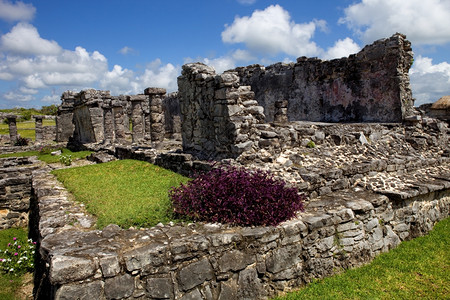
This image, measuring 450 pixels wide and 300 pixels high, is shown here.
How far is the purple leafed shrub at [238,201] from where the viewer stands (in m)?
4.98

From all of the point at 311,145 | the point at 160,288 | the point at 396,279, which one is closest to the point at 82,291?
the point at 160,288

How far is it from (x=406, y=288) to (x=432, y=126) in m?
7.29

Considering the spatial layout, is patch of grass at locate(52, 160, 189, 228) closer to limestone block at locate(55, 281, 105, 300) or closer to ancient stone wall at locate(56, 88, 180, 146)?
limestone block at locate(55, 281, 105, 300)

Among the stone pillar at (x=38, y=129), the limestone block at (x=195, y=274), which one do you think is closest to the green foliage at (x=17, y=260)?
the limestone block at (x=195, y=274)

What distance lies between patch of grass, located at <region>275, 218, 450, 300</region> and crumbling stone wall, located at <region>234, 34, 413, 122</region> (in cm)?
585

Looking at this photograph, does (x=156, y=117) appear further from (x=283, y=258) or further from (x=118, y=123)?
(x=283, y=258)

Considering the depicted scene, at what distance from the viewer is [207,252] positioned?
4.29 meters

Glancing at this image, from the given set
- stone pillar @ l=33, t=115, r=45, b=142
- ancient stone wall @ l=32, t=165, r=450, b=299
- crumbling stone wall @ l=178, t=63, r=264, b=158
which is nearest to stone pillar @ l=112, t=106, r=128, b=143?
crumbling stone wall @ l=178, t=63, r=264, b=158

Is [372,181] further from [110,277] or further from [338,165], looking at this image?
[110,277]

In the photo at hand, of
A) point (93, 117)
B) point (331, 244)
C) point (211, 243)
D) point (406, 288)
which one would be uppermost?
point (93, 117)

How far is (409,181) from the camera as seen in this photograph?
761 centimetres

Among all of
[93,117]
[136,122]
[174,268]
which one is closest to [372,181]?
[174,268]

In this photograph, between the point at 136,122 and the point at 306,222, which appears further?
the point at 136,122

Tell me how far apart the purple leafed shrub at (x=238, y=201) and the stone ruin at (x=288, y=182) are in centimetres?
23
